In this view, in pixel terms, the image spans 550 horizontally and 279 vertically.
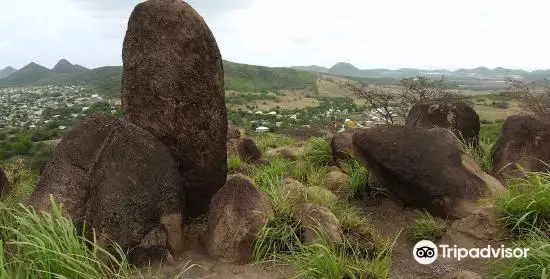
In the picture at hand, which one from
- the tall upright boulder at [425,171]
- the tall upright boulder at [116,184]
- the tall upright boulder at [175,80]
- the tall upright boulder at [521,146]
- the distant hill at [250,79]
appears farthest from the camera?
the distant hill at [250,79]

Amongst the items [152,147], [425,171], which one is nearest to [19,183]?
[152,147]

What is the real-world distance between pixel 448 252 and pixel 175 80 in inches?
167

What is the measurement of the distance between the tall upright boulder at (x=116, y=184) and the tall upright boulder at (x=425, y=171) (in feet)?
10.9

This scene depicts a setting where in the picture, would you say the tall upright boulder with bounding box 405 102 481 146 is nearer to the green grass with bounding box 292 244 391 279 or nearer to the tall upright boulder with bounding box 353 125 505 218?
the tall upright boulder with bounding box 353 125 505 218

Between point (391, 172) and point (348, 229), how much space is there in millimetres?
1619

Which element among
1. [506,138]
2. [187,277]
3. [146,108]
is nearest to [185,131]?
[146,108]

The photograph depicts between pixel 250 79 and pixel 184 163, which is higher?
pixel 184 163

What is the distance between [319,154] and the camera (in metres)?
10.8

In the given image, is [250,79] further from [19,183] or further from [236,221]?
[236,221]

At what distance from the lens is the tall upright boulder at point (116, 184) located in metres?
5.43

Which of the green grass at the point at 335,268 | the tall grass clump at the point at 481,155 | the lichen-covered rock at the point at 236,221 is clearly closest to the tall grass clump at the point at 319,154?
the tall grass clump at the point at 481,155

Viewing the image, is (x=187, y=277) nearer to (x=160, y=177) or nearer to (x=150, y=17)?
(x=160, y=177)

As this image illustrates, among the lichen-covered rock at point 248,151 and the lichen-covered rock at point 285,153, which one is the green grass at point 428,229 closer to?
the lichen-covered rock at point 285,153

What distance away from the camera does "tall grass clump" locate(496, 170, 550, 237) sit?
5691 mm
